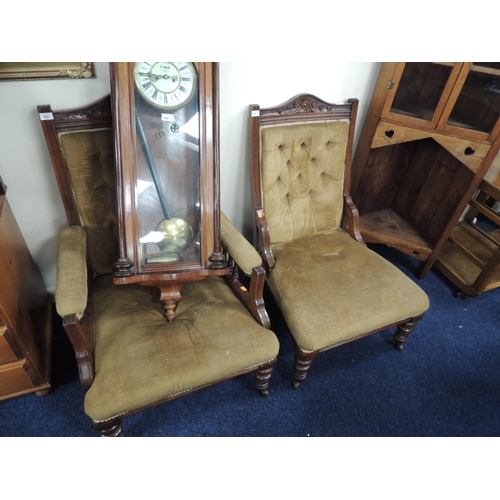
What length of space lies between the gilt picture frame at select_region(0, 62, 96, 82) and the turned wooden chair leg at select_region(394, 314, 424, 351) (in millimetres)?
1365

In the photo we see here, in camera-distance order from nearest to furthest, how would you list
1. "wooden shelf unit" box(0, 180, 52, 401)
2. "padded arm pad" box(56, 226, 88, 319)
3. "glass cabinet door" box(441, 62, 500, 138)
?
"padded arm pad" box(56, 226, 88, 319)
"wooden shelf unit" box(0, 180, 52, 401)
"glass cabinet door" box(441, 62, 500, 138)

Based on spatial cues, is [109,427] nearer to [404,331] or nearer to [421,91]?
[404,331]

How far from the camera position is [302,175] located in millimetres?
1388

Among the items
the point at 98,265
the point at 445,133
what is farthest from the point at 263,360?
the point at 445,133

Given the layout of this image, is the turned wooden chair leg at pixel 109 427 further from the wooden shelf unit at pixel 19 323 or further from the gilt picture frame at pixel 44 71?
the gilt picture frame at pixel 44 71

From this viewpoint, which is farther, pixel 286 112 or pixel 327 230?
pixel 327 230

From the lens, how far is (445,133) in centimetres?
137

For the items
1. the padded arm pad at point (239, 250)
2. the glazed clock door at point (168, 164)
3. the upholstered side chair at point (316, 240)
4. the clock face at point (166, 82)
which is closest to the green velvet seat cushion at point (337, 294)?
the upholstered side chair at point (316, 240)

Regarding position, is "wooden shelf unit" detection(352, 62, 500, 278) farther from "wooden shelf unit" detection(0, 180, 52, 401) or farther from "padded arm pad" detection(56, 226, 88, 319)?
"wooden shelf unit" detection(0, 180, 52, 401)

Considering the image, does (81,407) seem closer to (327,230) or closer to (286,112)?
(327,230)

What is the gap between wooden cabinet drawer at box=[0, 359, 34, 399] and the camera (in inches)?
41.3

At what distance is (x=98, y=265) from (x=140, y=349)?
0.40 m

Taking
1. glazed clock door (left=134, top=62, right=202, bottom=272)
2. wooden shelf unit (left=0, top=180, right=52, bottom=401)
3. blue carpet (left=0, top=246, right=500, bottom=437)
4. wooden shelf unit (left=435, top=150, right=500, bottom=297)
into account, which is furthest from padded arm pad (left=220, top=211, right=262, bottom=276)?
wooden shelf unit (left=435, top=150, right=500, bottom=297)

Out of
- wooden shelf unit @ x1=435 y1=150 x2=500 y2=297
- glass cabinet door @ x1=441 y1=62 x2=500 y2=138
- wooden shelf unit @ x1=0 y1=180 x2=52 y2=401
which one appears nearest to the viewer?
wooden shelf unit @ x1=0 y1=180 x2=52 y2=401
